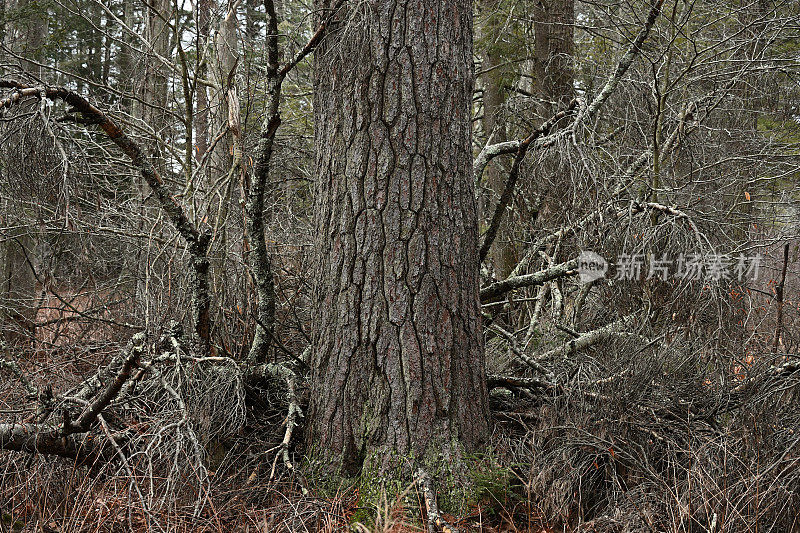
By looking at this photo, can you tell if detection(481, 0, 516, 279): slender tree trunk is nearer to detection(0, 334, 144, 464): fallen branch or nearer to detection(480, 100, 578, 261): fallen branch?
detection(480, 100, 578, 261): fallen branch

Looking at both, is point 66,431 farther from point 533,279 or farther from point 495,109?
point 495,109

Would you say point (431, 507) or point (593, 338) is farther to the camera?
point (593, 338)

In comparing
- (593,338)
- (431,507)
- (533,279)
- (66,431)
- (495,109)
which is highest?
(495,109)

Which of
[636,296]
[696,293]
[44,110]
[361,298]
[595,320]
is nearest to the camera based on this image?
[44,110]

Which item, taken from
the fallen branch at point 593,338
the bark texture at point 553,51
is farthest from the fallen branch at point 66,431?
the bark texture at point 553,51

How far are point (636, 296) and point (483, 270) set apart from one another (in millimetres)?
1161

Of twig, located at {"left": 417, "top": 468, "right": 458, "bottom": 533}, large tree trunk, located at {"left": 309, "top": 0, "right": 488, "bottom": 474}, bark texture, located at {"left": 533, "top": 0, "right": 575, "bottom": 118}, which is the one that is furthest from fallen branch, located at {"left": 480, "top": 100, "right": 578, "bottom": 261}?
bark texture, located at {"left": 533, "top": 0, "right": 575, "bottom": 118}

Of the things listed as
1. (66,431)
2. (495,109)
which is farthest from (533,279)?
(495,109)

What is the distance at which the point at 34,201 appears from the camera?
110 inches

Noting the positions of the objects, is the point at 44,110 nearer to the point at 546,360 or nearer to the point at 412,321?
the point at 412,321

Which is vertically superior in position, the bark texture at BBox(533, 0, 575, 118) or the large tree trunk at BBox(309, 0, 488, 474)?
the bark texture at BBox(533, 0, 575, 118)

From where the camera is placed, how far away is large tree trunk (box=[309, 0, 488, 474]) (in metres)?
2.72

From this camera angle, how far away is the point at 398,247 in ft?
8.98

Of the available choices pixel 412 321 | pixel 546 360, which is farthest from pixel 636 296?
pixel 412 321
